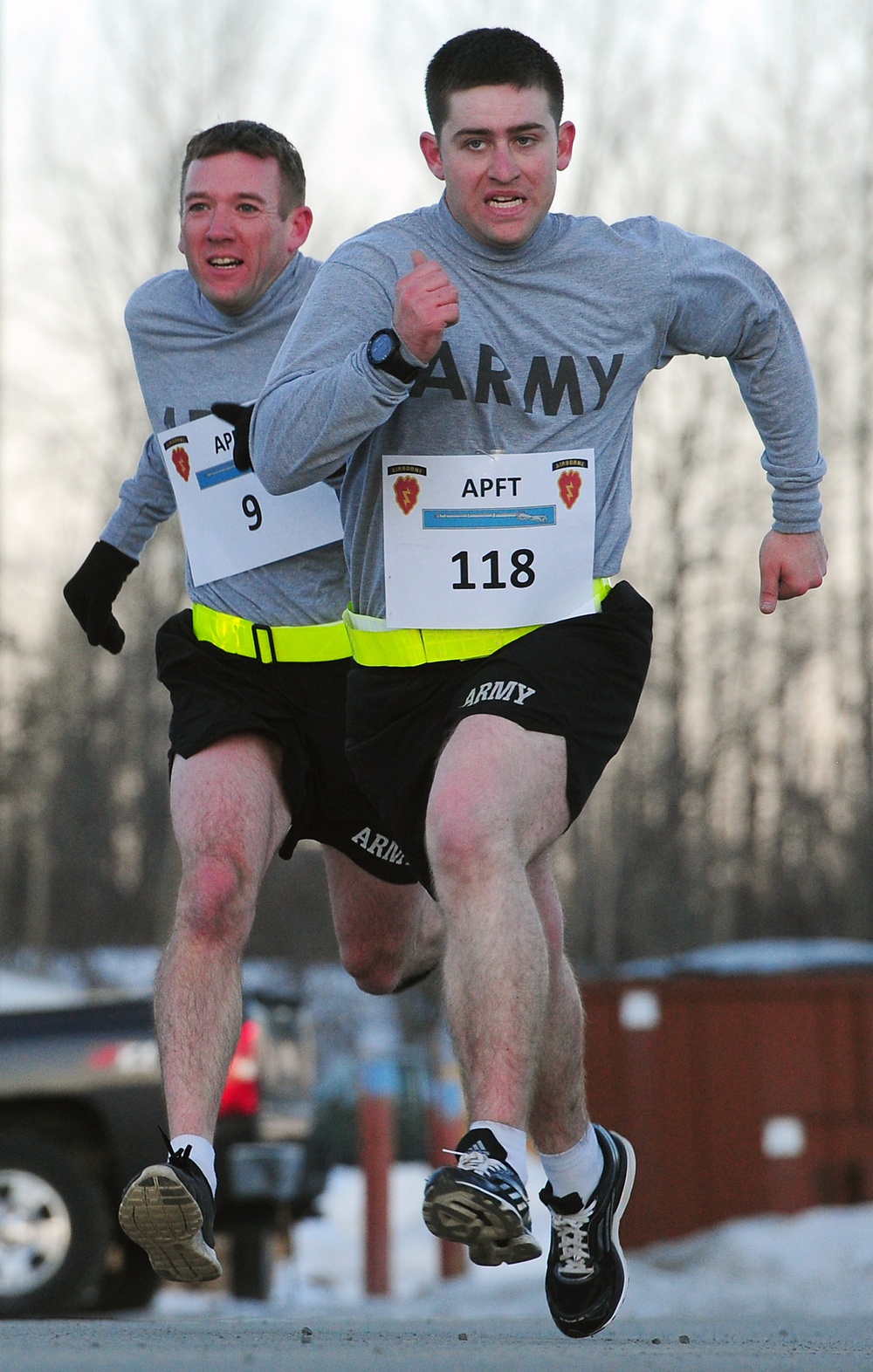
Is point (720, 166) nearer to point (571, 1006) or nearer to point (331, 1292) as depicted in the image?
point (331, 1292)

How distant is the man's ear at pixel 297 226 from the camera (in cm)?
491

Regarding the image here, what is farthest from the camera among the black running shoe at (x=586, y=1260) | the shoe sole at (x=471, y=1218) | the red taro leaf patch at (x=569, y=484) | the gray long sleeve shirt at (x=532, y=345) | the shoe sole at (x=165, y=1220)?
the black running shoe at (x=586, y=1260)

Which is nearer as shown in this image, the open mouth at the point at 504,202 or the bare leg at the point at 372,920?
the open mouth at the point at 504,202

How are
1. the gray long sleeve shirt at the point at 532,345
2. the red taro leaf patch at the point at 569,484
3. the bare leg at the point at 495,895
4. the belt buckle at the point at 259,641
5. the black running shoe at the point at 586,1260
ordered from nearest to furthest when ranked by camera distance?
the bare leg at the point at 495,895 < the gray long sleeve shirt at the point at 532,345 < the red taro leaf patch at the point at 569,484 < the black running shoe at the point at 586,1260 < the belt buckle at the point at 259,641

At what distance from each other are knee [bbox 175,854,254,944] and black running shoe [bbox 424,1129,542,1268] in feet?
3.46

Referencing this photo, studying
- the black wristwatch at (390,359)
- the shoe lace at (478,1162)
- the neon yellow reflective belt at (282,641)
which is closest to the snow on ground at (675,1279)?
the neon yellow reflective belt at (282,641)

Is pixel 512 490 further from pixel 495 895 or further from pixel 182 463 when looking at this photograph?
pixel 182 463

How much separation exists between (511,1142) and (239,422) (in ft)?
6.44

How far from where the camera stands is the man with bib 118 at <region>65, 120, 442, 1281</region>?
4574 millimetres

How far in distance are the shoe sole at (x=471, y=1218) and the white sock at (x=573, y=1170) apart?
99cm

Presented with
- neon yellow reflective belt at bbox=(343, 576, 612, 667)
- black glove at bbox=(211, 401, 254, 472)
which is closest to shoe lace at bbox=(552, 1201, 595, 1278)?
neon yellow reflective belt at bbox=(343, 576, 612, 667)

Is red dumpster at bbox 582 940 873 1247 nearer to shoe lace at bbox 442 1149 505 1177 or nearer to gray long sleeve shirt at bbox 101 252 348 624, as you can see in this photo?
gray long sleeve shirt at bbox 101 252 348 624

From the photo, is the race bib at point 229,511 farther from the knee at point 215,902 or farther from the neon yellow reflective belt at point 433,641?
the knee at point 215,902

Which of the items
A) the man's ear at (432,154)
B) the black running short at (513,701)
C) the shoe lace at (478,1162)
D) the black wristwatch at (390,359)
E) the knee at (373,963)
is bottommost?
A: the shoe lace at (478,1162)
